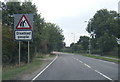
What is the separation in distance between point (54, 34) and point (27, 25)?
50685 millimetres

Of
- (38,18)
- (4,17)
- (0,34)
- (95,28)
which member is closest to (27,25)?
(0,34)

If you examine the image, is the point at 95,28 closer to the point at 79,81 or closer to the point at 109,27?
the point at 109,27

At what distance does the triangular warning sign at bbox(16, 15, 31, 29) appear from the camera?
49.6 feet

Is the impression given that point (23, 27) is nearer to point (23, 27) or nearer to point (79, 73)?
point (23, 27)

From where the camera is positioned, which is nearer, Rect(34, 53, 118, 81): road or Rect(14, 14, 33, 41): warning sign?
Rect(34, 53, 118, 81): road

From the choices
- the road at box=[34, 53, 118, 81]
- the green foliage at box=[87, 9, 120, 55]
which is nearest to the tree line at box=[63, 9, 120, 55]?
the green foliage at box=[87, 9, 120, 55]

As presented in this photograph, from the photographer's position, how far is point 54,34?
66000 millimetres

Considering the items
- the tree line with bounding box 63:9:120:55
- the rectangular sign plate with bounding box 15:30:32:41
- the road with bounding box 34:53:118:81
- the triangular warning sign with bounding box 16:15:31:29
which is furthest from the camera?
the tree line with bounding box 63:9:120:55

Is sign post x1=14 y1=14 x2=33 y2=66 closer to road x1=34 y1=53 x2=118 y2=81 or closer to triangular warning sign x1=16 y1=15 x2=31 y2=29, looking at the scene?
triangular warning sign x1=16 y1=15 x2=31 y2=29

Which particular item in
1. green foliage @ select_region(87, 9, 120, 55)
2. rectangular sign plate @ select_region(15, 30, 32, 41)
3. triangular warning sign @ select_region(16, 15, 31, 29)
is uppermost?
green foliage @ select_region(87, 9, 120, 55)

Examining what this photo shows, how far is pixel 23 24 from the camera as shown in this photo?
1530 cm

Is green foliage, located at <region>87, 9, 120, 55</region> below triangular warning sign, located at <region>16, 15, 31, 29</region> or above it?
above

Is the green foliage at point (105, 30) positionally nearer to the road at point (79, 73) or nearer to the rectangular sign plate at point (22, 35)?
the road at point (79, 73)

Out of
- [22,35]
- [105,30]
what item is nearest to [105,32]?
[105,30]
